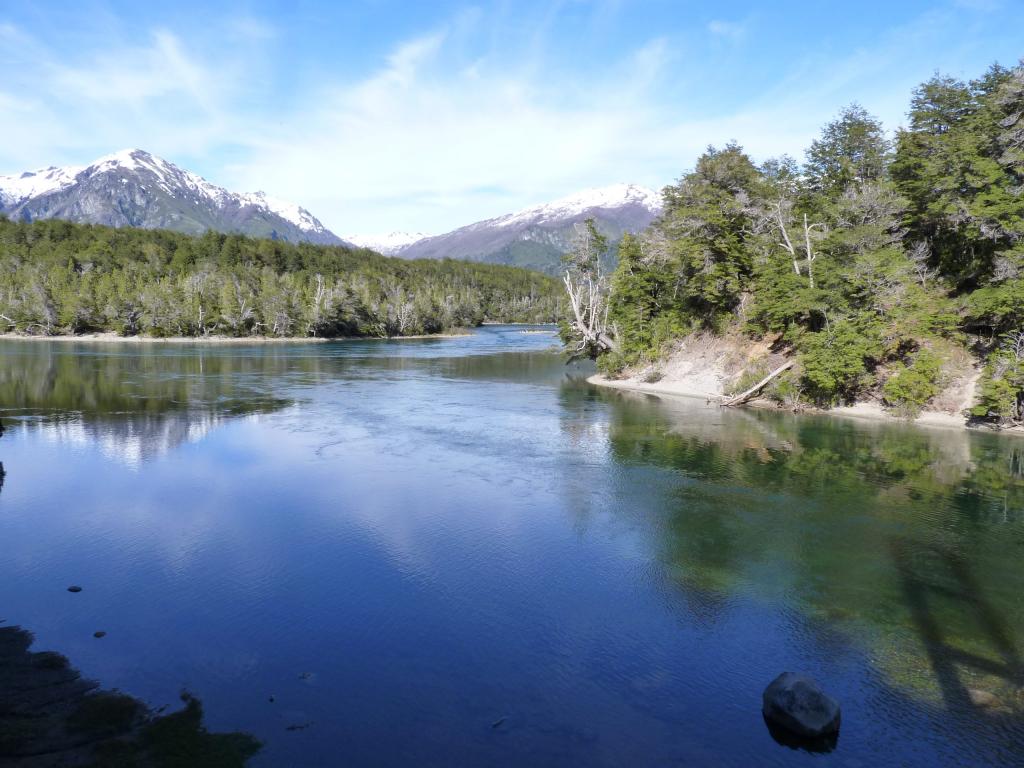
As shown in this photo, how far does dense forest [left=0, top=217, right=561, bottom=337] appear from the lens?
116250 mm

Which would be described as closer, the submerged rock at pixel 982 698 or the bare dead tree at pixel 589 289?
the submerged rock at pixel 982 698

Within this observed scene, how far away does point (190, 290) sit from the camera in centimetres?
11994

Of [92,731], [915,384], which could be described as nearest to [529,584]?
[92,731]

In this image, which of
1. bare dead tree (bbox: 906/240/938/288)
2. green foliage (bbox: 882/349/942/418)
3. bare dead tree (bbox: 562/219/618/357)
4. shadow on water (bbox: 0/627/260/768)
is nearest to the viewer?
shadow on water (bbox: 0/627/260/768)

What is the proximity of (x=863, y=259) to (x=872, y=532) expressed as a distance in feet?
83.7

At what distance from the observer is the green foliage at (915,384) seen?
36812mm

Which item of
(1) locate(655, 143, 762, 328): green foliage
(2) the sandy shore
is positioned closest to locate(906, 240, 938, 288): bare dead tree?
(1) locate(655, 143, 762, 328): green foliage

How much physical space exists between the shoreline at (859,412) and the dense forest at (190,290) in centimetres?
4993

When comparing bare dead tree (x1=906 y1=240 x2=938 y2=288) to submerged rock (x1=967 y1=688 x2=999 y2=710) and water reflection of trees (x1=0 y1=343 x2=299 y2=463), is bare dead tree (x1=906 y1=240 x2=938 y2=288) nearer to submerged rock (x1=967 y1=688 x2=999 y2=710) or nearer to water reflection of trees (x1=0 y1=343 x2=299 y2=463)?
submerged rock (x1=967 y1=688 x2=999 y2=710)

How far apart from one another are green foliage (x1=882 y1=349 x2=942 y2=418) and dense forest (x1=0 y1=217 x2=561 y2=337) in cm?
6606

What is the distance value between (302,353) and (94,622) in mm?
81479

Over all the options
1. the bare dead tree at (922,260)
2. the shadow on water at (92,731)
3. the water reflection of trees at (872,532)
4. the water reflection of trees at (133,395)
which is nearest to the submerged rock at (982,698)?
the water reflection of trees at (872,532)

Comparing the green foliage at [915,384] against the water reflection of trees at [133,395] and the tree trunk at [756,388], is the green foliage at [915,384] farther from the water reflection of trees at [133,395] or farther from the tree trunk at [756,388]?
the water reflection of trees at [133,395]

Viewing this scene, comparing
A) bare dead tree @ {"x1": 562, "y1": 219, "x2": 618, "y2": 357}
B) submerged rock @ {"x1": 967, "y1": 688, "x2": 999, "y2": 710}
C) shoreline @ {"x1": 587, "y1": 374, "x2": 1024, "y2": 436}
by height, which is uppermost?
bare dead tree @ {"x1": 562, "y1": 219, "x2": 618, "y2": 357}
